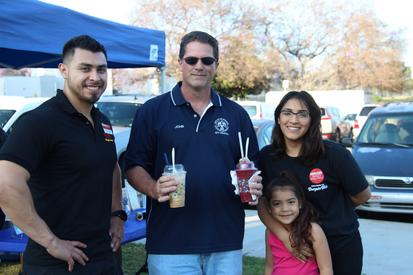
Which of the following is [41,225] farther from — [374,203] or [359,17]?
[359,17]

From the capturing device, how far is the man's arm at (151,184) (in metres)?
2.56

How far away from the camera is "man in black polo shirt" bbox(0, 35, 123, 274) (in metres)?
2.32

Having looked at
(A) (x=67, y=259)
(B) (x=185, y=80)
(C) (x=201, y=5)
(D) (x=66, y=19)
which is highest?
(C) (x=201, y=5)

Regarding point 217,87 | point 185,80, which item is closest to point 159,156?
point 185,80

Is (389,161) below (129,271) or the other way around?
the other way around

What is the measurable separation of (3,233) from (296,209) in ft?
7.60

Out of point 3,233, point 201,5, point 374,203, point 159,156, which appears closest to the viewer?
point 159,156

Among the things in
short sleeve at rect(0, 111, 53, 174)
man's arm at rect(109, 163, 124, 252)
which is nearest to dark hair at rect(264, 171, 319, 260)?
man's arm at rect(109, 163, 124, 252)

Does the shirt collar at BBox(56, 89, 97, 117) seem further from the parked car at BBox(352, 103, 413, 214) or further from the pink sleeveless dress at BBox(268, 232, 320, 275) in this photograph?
the parked car at BBox(352, 103, 413, 214)

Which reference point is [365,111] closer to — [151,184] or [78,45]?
[151,184]

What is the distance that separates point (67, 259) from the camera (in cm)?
247

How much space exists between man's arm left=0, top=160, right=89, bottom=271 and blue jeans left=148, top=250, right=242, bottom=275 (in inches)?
25.5

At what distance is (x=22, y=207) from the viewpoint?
90.6 inches

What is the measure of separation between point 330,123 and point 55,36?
1858 centimetres
